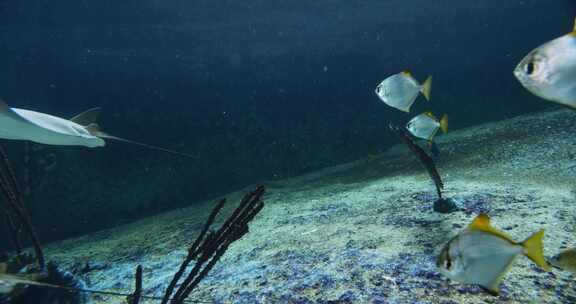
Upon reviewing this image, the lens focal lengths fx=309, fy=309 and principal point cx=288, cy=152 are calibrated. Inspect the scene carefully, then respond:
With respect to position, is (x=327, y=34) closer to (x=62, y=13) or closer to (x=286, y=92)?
(x=286, y=92)

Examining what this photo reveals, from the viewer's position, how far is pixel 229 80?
46.7 feet

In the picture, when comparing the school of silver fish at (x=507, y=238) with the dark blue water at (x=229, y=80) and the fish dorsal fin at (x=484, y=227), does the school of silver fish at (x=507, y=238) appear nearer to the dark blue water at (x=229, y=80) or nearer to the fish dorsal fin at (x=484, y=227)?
the fish dorsal fin at (x=484, y=227)

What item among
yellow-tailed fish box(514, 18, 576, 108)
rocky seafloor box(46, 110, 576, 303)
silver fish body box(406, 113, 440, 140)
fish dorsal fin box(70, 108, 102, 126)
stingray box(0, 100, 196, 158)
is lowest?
rocky seafloor box(46, 110, 576, 303)

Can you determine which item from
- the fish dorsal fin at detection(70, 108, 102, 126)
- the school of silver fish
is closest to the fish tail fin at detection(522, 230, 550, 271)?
the school of silver fish

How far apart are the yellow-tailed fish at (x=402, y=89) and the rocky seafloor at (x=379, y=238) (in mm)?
1425

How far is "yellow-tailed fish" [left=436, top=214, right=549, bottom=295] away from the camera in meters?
1.50

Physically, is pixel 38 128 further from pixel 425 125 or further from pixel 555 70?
pixel 425 125

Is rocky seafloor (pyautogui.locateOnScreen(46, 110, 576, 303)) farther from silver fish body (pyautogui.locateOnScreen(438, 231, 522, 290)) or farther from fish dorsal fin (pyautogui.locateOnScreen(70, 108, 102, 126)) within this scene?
fish dorsal fin (pyautogui.locateOnScreen(70, 108, 102, 126))

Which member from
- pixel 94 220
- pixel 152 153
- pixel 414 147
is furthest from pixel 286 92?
pixel 414 147

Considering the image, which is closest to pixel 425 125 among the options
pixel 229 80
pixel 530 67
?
pixel 530 67

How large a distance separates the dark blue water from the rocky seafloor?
11.9ft

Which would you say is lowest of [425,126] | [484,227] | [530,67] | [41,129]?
[484,227]

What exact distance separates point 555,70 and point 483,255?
Result: 100 centimetres

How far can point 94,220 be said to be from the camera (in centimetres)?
909
